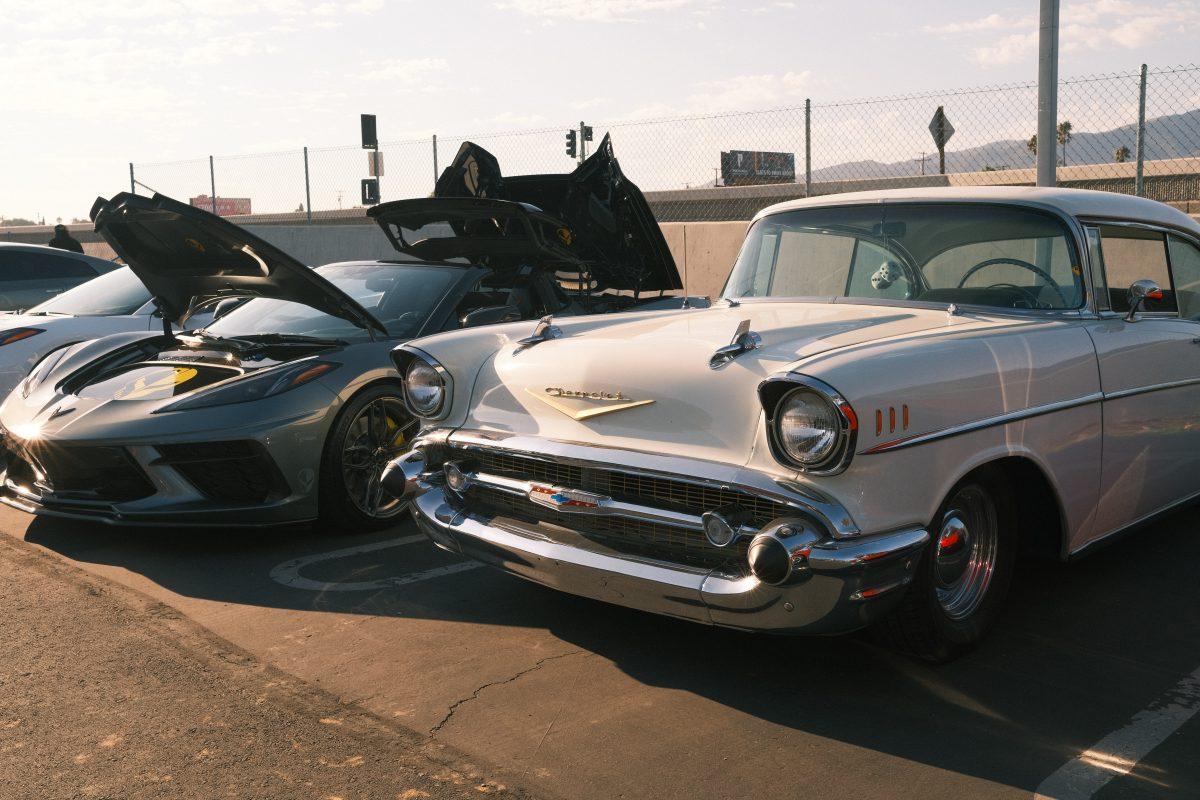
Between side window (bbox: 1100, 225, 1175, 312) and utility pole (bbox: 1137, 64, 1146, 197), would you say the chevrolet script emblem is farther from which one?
utility pole (bbox: 1137, 64, 1146, 197)

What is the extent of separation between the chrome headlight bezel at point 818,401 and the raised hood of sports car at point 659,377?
0.06m

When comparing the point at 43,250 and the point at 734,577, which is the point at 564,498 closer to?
the point at 734,577

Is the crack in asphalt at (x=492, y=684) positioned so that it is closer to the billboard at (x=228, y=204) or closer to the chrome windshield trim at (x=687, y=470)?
the chrome windshield trim at (x=687, y=470)

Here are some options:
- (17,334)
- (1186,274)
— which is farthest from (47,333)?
(1186,274)

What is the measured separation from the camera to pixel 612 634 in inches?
157

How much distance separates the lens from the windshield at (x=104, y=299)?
7797mm

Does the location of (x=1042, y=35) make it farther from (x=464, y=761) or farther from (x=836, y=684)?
(x=464, y=761)

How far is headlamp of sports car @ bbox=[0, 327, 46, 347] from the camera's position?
7180 millimetres

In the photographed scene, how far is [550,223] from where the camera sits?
20.1 ft

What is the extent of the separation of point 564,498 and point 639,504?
27 centimetres

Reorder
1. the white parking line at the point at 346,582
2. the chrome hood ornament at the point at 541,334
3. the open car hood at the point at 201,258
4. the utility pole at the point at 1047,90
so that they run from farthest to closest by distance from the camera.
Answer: the utility pole at the point at 1047,90 < the open car hood at the point at 201,258 < the white parking line at the point at 346,582 < the chrome hood ornament at the point at 541,334

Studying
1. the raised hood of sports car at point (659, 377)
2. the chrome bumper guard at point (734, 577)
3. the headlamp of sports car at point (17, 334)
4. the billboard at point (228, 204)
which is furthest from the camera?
the billboard at point (228, 204)

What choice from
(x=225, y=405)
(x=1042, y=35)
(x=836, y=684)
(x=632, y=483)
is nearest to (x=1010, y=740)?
(x=836, y=684)

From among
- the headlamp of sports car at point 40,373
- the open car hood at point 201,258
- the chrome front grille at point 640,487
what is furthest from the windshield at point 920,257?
the headlamp of sports car at point 40,373
